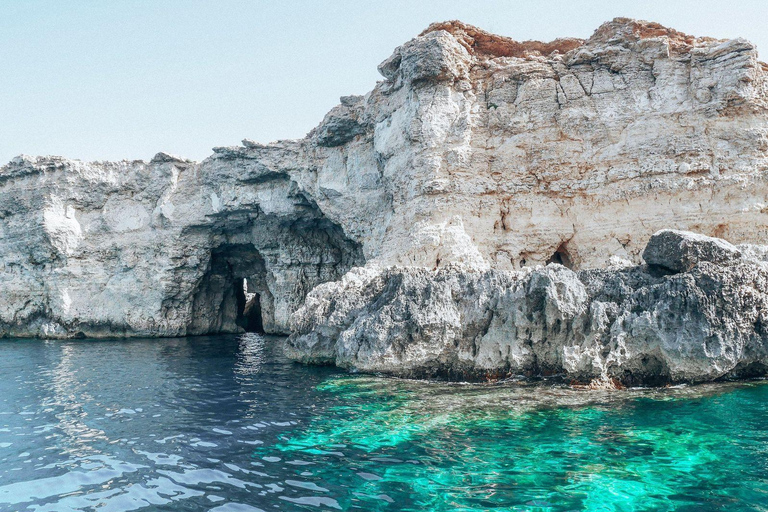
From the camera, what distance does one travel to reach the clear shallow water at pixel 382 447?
6.83 m

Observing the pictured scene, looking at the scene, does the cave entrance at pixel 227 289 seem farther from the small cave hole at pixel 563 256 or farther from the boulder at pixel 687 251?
the boulder at pixel 687 251

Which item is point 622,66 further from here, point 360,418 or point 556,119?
point 360,418

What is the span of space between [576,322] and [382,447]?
25.4 ft

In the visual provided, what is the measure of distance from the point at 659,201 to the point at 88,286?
34.2 meters

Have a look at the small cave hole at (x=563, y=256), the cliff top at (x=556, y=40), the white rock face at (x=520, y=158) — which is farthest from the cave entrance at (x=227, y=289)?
the small cave hole at (x=563, y=256)

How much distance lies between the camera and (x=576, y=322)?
14.2m

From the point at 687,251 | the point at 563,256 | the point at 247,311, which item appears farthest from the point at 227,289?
the point at 687,251

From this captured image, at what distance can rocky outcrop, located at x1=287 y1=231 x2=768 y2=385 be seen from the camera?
12734 mm

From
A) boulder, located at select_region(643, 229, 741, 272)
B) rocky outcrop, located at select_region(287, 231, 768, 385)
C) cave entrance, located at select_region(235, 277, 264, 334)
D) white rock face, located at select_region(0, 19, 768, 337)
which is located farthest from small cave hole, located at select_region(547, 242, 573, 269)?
cave entrance, located at select_region(235, 277, 264, 334)

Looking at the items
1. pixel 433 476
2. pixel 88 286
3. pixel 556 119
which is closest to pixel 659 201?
pixel 556 119

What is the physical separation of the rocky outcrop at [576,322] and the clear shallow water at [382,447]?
982mm

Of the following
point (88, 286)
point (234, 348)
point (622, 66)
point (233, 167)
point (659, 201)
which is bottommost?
point (234, 348)

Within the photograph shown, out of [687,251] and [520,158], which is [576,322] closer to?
[687,251]

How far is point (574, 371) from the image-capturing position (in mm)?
13555
